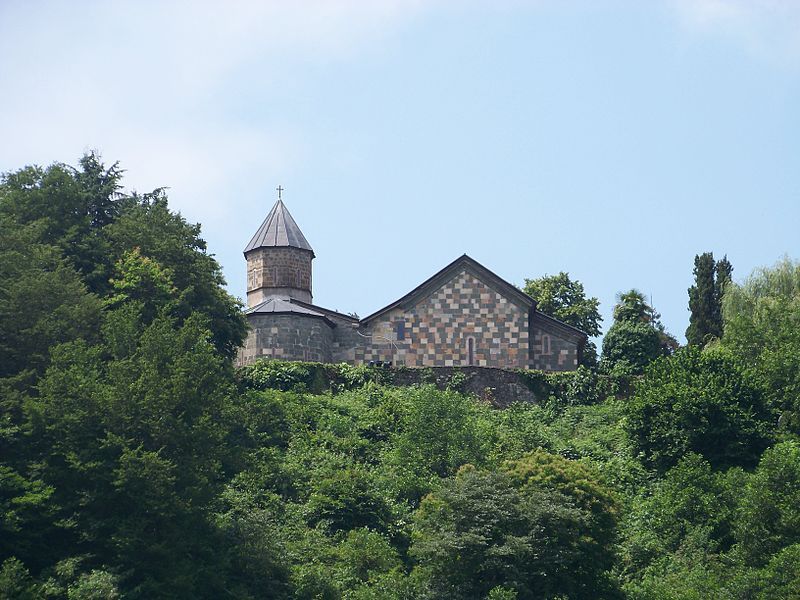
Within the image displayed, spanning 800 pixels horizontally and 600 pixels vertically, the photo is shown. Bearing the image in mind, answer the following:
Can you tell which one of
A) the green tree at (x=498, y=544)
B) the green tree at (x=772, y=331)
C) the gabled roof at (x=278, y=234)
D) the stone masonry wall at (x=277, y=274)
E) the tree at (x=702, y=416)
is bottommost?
the green tree at (x=498, y=544)

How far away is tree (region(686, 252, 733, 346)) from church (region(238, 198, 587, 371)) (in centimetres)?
763

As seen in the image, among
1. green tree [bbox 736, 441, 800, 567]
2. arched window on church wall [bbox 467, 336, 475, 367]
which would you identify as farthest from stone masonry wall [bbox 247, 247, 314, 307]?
green tree [bbox 736, 441, 800, 567]

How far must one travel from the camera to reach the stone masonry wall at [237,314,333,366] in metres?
68.9

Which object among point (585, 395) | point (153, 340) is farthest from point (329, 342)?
point (153, 340)

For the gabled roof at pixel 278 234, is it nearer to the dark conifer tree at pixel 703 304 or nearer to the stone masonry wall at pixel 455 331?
the stone masonry wall at pixel 455 331

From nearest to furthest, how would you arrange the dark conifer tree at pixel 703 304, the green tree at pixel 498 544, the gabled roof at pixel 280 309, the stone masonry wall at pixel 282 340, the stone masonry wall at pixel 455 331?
the green tree at pixel 498 544 < the stone masonry wall at pixel 282 340 < the gabled roof at pixel 280 309 < the stone masonry wall at pixel 455 331 < the dark conifer tree at pixel 703 304

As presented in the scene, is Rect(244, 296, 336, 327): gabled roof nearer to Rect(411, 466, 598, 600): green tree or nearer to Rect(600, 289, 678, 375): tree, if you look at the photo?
Rect(600, 289, 678, 375): tree

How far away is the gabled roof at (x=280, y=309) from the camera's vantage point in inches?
2729

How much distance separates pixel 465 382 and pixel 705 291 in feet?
56.8

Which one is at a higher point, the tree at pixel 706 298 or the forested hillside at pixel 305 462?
the tree at pixel 706 298

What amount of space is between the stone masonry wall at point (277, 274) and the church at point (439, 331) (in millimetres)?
4287

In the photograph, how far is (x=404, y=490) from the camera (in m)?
51.8

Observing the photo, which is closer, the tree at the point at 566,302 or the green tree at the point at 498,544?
the green tree at the point at 498,544

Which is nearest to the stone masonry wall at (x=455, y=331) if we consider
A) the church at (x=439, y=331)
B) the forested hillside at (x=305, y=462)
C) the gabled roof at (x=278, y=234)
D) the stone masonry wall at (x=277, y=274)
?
the church at (x=439, y=331)
